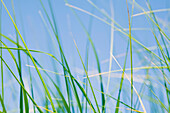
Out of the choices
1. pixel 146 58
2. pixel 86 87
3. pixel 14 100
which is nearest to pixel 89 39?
pixel 86 87

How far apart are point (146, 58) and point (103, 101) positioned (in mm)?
281

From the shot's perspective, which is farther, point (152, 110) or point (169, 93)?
point (152, 110)

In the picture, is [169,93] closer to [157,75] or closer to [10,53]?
[157,75]

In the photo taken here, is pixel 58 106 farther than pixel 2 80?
Yes

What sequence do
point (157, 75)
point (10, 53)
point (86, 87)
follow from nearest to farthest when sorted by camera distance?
point (10, 53), point (86, 87), point (157, 75)

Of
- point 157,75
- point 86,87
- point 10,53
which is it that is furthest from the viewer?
point 157,75

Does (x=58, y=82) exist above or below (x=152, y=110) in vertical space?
above

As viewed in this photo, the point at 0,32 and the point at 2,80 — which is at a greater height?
the point at 0,32

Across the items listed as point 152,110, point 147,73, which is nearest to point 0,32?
point 147,73

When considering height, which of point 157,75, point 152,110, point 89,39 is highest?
point 89,39

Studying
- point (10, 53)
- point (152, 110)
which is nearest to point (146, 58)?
point (152, 110)

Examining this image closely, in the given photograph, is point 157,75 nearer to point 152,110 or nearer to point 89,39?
point 152,110

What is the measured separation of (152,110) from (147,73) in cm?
16

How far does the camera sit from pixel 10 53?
19.1 inches
